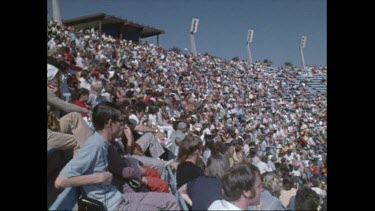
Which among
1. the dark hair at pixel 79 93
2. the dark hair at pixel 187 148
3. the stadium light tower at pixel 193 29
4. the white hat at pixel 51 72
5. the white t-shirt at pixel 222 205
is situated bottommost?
the white t-shirt at pixel 222 205

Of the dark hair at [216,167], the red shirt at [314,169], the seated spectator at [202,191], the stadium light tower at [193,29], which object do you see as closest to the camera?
the seated spectator at [202,191]

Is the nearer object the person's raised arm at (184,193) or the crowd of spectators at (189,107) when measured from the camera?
the person's raised arm at (184,193)

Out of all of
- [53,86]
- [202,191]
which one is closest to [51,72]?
[53,86]

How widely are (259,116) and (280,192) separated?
3463mm

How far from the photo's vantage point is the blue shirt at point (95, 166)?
7.68ft

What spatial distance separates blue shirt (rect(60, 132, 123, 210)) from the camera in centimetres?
234

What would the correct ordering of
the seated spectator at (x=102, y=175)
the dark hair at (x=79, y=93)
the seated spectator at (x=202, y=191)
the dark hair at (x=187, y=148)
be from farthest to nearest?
the dark hair at (x=79, y=93) → the dark hair at (x=187, y=148) → the seated spectator at (x=202, y=191) → the seated spectator at (x=102, y=175)

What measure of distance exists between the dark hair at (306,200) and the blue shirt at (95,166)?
45.4 inches

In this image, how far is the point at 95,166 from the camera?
2461 millimetres

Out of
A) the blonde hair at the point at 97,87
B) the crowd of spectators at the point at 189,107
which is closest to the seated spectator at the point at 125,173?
the crowd of spectators at the point at 189,107

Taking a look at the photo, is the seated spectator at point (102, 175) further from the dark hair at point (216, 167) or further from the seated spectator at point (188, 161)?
the dark hair at point (216, 167)

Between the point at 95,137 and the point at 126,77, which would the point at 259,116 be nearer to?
the point at 126,77

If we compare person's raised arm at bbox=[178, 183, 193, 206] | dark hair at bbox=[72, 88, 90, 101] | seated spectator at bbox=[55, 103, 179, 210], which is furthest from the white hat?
person's raised arm at bbox=[178, 183, 193, 206]
